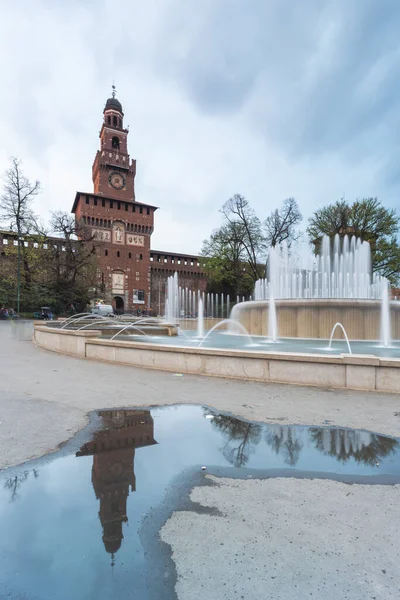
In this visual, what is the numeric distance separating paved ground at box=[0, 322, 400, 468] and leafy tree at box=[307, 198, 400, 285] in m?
33.8

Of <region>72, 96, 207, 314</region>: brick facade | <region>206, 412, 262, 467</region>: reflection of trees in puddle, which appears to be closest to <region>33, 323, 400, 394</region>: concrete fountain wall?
<region>206, 412, 262, 467</region>: reflection of trees in puddle

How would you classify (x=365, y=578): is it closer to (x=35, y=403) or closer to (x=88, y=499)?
(x=88, y=499)

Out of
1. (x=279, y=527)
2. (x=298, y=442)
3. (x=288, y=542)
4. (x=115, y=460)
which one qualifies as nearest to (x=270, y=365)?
(x=298, y=442)

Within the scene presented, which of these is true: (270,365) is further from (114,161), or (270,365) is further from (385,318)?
(114,161)

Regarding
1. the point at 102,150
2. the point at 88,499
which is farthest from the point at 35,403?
the point at 102,150

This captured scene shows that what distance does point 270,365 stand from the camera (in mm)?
6004

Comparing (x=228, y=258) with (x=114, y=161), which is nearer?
(x=228, y=258)

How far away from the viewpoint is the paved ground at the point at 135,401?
365 centimetres

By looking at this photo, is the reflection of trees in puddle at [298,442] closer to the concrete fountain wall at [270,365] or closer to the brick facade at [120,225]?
the concrete fountain wall at [270,365]

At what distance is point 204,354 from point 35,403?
304 centimetres

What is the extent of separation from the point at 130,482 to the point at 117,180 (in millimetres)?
57510

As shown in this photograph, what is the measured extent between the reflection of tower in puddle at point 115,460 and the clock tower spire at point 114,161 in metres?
52.3

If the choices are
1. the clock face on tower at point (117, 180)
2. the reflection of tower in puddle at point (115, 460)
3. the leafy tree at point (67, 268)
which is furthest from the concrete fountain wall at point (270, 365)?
the clock face on tower at point (117, 180)

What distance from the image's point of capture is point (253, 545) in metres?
1.87
